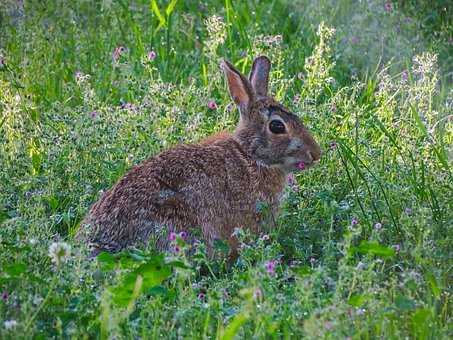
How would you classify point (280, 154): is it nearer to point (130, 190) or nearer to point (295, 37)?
point (130, 190)

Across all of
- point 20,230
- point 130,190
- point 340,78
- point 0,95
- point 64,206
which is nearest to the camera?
point 20,230

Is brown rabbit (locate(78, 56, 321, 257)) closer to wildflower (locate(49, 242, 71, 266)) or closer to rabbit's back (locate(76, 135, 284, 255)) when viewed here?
rabbit's back (locate(76, 135, 284, 255))

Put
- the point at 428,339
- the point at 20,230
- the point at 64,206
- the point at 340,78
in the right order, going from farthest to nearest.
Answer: the point at 340,78
the point at 64,206
the point at 20,230
the point at 428,339

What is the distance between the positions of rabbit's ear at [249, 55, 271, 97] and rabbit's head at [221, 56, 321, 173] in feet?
0.41

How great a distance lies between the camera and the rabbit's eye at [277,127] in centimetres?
645

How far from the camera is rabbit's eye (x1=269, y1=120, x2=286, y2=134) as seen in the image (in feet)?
21.1

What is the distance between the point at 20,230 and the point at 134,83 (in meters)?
1.81

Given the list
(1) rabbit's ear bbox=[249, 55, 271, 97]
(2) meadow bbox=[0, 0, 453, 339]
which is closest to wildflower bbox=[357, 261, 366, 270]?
(2) meadow bbox=[0, 0, 453, 339]

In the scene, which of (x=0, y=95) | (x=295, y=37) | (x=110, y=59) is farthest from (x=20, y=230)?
(x=295, y=37)

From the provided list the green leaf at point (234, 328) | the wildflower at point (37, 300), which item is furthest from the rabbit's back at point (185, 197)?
the green leaf at point (234, 328)

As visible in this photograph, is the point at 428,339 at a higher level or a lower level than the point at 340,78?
lower

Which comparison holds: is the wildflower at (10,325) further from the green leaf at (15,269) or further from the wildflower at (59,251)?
the green leaf at (15,269)

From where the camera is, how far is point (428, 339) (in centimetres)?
426

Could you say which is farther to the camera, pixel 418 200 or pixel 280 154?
pixel 280 154
